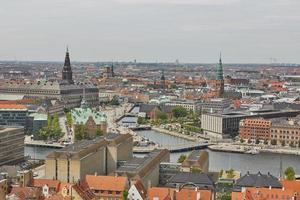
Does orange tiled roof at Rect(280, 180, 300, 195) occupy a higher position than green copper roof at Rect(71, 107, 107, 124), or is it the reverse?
green copper roof at Rect(71, 107, 107, 124)

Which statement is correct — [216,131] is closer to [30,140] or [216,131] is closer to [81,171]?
[30,140]

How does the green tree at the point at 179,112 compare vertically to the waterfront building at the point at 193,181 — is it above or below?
below

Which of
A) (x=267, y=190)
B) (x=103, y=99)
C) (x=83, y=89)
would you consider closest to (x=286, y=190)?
(x=267, y=190)

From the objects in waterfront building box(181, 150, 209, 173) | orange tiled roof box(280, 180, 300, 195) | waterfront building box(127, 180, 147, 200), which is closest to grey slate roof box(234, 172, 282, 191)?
orange tiled roof box(280, 180, 300, 195)

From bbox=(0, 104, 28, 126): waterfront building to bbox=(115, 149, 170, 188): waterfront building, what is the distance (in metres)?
20.8

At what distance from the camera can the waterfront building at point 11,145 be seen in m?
35.9

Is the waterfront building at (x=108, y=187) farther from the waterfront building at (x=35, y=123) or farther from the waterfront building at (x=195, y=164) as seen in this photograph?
the waterfront building at (x=35, y=123)

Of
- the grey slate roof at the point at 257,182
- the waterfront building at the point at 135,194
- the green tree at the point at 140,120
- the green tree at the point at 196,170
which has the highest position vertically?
the grey slate roof at the point at 257,182

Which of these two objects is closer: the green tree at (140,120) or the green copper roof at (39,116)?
the green copper roof at (39,116)

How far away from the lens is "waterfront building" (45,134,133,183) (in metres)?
28.8

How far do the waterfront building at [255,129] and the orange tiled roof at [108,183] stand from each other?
2946 centimetres

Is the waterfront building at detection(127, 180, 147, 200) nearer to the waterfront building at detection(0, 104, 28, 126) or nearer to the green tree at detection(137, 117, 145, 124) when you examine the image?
the waterfront building at detection(0, 104, 28, 126)

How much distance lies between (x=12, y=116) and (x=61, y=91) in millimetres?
26985

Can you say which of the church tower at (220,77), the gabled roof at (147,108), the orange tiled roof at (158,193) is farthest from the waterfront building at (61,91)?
the orange tiled roof at (158,193)
